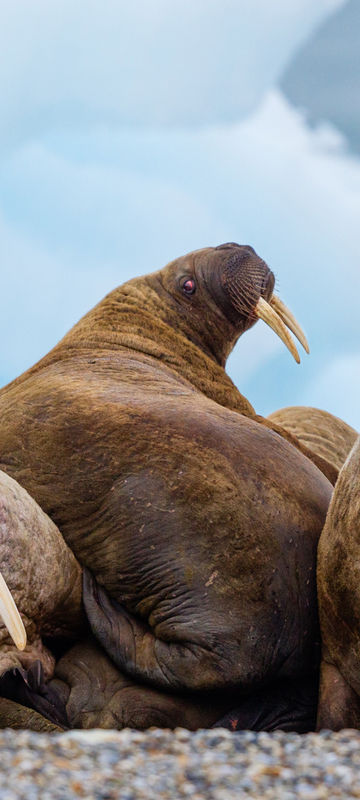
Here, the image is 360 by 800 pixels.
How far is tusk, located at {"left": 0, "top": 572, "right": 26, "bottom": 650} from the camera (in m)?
4.44

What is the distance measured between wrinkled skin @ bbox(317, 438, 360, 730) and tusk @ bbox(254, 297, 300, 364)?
257 centimetres

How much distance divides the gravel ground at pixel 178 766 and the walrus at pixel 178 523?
4.75 ft

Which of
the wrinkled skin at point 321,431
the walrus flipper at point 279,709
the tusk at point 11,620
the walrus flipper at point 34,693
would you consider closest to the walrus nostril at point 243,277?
the wrinkled skin at point 321,431

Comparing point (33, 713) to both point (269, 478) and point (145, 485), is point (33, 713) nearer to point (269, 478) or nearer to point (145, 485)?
point (145, 485)

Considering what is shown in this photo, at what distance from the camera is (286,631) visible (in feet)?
18.4

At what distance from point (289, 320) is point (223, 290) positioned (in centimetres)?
69

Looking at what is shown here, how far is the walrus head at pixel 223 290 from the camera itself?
26.0ft

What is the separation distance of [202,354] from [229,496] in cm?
230

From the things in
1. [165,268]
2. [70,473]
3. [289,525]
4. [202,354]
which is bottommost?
[289,525]

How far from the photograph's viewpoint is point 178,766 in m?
3.56

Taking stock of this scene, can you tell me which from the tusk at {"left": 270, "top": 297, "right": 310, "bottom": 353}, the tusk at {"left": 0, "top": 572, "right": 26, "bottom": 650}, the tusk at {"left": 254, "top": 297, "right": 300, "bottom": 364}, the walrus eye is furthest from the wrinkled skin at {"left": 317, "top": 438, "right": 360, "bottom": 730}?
the tusk at {"left": 270, "top": 297, "right": 310, "bottom": 353}

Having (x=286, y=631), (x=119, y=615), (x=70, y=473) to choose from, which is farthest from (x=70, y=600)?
(x=286, y=631)

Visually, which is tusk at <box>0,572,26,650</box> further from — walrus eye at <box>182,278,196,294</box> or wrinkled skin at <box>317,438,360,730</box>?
walrus eye at <box>182,278,196,294</box>

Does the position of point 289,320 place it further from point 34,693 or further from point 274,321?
point 34,693
